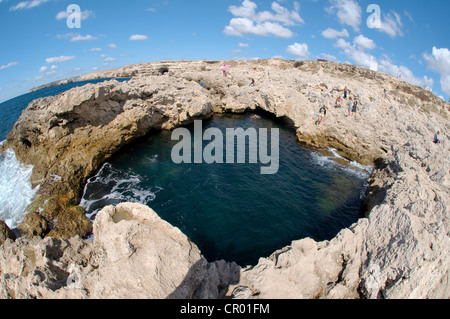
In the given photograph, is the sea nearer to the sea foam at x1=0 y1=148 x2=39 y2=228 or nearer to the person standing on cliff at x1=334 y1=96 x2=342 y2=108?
the sea foam at x1=0 y1=148 x2=39 y2=228

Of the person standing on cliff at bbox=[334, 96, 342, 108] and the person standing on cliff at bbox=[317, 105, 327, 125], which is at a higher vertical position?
the person standing on cliff at bbox=[334, 96, 342, 108]

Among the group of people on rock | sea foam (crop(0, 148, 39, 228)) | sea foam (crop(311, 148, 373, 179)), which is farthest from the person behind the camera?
the group of people on rock

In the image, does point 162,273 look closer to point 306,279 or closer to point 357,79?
point 306,279

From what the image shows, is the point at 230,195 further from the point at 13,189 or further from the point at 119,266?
the point at 13,189

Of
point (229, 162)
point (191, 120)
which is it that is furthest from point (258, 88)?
point (229, 162)

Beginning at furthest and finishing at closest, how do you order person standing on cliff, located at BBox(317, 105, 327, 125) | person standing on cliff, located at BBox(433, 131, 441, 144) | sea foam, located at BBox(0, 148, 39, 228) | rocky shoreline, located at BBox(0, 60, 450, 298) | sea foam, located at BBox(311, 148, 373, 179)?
1. person standing on cliff, located at BBox(317, 105, 327, 125)
2. sea foam, located at BBox(311, 148, 373, 179)
3. person standing on cliff, located at BBox(433, 131, 441, 144)
4. sea foam, located at BBox(0, 148, 39, 228)
5. rocky shoreline, located at BBox(0, 60, 450, 298)

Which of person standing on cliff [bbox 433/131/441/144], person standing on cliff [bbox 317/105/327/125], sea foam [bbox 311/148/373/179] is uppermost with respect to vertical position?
person standing on cliff [bbox 317/105/327/125]

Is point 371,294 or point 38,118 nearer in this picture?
point 371,294

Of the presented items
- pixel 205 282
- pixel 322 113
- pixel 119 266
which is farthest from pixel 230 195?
pixel 322 113

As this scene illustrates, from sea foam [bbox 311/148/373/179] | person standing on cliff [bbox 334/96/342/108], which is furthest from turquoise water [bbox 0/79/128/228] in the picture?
person standing on cliff [bbox 334/96/342/108]
